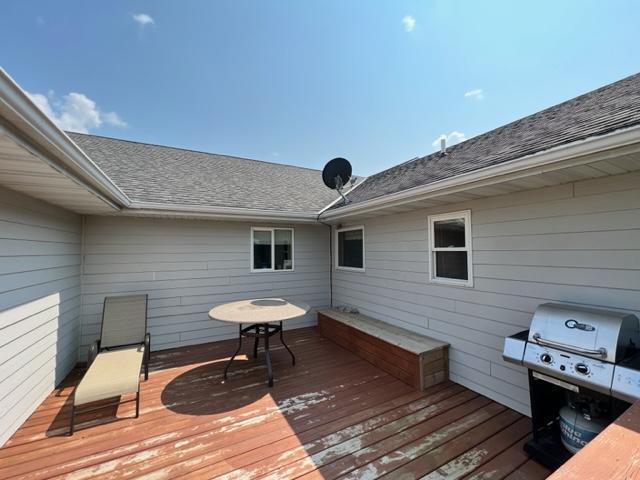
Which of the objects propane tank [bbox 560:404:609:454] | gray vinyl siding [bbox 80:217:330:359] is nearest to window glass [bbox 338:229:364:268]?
gray vinyl siding [bbox 80:217:330:359]

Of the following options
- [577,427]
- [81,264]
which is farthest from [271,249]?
[577,427]

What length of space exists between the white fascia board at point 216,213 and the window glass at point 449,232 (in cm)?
257

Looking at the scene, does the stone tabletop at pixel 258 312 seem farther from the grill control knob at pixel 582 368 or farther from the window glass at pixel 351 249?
the grill control knob at pixel 582 368

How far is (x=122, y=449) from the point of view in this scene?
249cm

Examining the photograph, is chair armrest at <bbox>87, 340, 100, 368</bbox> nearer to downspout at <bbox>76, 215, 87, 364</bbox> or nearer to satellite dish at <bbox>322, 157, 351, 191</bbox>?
downspout at <bbox>76, 215, 87, 364</bbox>

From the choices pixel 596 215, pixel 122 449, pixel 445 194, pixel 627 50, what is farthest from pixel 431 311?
pixel 627 50

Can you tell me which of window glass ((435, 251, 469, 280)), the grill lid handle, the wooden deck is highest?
window glass ((435, 251, 469, 280))

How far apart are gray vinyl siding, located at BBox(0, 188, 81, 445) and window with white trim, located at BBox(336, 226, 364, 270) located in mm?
4774

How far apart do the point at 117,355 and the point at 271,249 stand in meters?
3.16

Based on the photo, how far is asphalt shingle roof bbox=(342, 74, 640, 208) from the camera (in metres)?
2.34

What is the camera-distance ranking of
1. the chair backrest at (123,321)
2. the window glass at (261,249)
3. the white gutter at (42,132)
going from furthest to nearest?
the window glass at (261,249) → the chair backrest at (123,321) → the white gutter at (42,132)

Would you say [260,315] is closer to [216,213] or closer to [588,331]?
[216,213]

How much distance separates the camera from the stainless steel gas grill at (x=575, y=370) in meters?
1.88

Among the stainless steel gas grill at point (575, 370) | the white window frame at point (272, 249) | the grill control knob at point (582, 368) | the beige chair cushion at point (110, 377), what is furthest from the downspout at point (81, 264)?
the grill control knob at point (582, 368)
